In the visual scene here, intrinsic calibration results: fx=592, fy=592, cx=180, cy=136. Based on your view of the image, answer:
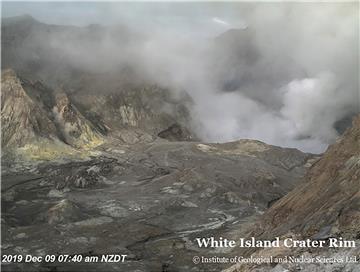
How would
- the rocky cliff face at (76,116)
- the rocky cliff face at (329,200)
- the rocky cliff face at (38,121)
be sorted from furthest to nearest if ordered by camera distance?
the rocky cliff face at (76,116)
the rocky cliff face at (38,121)
the rocky cliff face at (329,200)

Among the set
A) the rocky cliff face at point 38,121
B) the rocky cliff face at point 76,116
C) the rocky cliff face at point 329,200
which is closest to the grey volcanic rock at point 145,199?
the rocky cliff face at point 38,121

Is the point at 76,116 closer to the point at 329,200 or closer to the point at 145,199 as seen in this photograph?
the point at 145,199

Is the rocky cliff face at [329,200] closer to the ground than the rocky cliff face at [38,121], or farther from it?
closer to the ground

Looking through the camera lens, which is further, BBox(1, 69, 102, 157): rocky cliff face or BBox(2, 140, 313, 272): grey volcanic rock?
BBox(1, 69, 102, 157): rocky cliff face

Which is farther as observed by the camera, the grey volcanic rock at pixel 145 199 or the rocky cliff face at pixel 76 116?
the rocky cliff face at pixel 76 116

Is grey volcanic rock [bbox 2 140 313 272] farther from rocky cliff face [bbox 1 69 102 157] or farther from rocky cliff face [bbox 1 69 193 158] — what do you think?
rocky cliff face [bbox 1 69 193 158]

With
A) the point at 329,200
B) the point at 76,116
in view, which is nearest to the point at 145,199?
the point at 76,116

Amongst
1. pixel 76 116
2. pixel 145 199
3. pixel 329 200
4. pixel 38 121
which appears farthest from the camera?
pixel 76 116

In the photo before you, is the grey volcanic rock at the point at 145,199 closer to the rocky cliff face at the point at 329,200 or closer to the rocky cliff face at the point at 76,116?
the rocky cliff face at the point at 76,116

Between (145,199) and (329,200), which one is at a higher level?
(145,199)

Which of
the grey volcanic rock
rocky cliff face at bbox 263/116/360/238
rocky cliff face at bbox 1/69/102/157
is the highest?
rocky cliff face at bbox 1/69/102/157

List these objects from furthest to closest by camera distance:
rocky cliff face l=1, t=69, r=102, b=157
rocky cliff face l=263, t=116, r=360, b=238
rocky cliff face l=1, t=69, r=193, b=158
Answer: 1. rocky cliff face l=1, t=69, r=193, b=158
2. rocky cliff face l=1, t=69, r=102, b=157
3. rocky cliff face l=263, t=116, r=360, b=238

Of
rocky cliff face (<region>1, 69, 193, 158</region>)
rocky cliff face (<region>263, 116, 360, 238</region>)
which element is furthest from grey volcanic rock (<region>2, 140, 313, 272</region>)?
rocky cliff face (<region>263, 116, 360, 238</region>)

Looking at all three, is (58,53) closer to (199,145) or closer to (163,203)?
(199,145)
